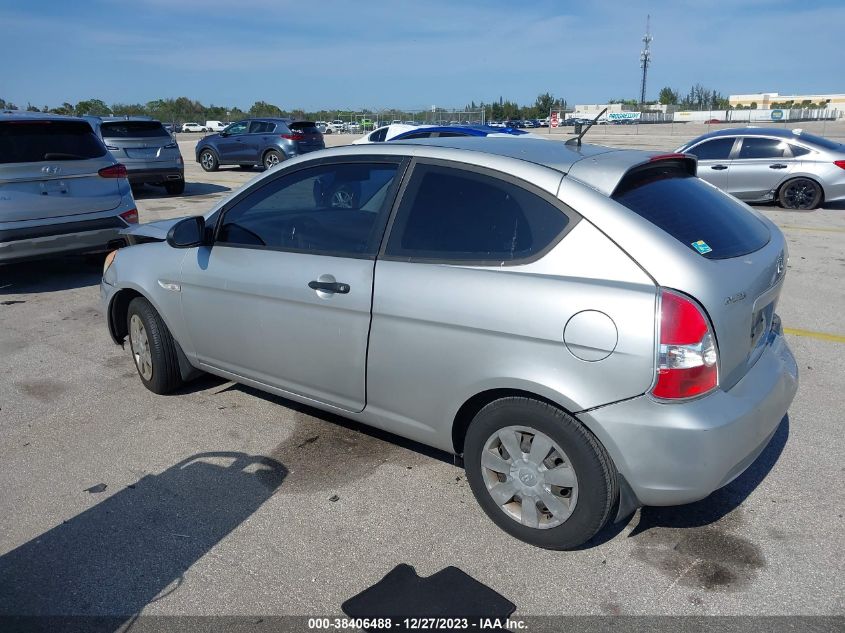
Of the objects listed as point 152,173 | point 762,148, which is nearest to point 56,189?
point 152,173

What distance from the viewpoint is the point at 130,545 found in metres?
3.19

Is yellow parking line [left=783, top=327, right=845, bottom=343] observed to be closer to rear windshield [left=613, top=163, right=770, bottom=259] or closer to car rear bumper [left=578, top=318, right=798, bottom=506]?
rear windshield [left=613, top=163, right=770, bottom=259]

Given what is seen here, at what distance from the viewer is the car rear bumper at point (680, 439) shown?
2676 millimetres

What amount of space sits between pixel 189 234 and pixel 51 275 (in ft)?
18.3

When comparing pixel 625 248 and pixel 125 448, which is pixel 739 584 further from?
pixel 125 448

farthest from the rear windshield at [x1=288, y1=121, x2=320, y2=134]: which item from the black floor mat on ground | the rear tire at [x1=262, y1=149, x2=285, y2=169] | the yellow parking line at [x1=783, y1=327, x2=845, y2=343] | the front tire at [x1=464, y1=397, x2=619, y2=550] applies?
the black floor mat on ground

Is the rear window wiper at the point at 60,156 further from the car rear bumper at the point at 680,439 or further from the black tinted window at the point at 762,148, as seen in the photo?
the black tinted window at the point at 762,148

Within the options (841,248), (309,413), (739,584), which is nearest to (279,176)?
(309,413)

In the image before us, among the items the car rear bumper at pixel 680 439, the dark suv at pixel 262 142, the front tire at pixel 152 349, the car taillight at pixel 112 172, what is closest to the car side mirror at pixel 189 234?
the front tire at pixel 152 349

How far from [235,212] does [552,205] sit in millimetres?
2030

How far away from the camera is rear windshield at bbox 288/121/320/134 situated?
20.5m

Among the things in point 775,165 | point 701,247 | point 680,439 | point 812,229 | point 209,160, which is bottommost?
point 812,229

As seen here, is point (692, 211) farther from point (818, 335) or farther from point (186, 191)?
point (186, 191)

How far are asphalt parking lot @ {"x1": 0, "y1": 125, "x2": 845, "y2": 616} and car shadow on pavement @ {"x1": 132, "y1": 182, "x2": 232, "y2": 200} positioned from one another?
11375 millimetres
